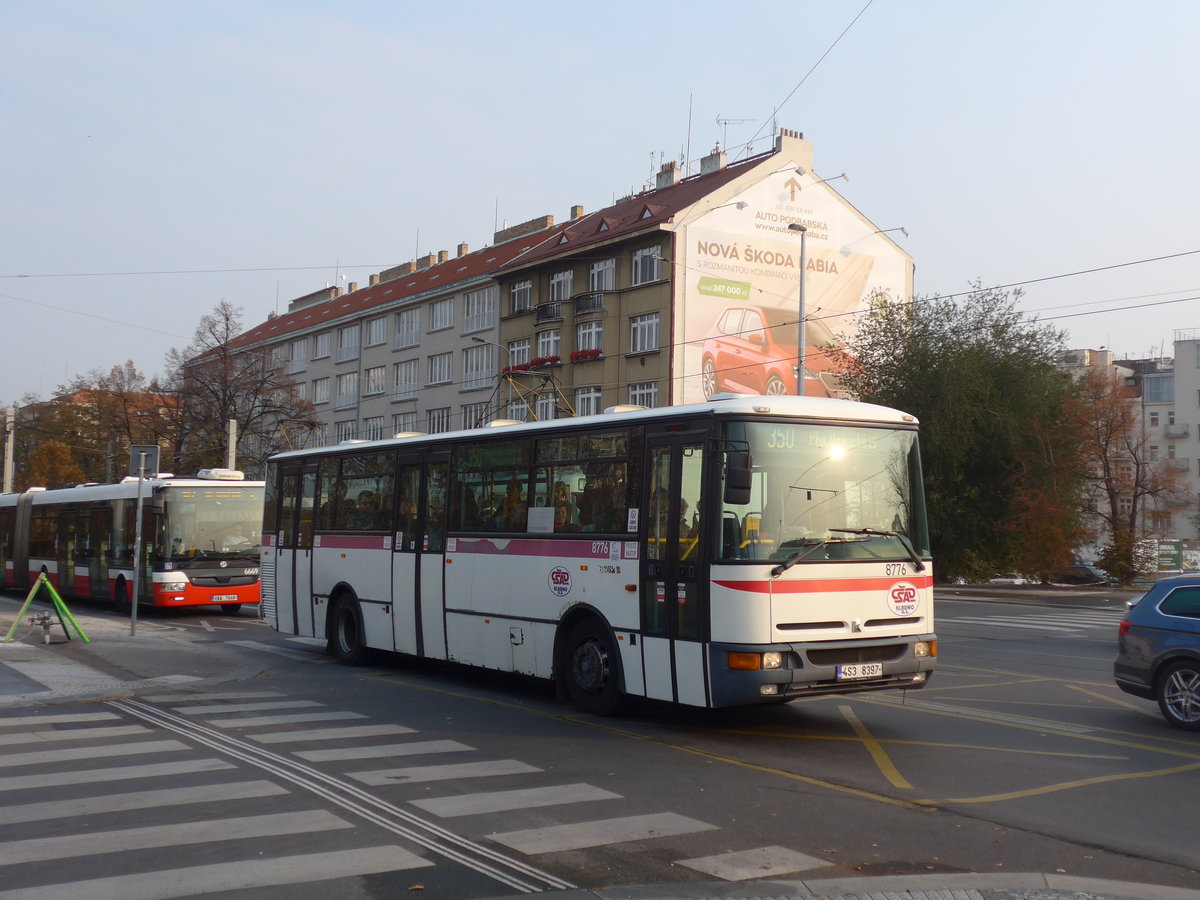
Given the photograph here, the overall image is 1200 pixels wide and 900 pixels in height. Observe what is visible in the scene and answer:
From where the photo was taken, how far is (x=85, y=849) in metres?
6.55

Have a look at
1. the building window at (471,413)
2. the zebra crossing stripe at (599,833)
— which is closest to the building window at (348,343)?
the building window at (471,413)

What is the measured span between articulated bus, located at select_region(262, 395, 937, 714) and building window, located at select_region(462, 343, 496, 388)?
46.0 meters

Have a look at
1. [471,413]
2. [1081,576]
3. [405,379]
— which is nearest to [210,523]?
[471,413]

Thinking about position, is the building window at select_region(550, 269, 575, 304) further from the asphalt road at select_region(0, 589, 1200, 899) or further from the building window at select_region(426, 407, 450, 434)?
the asphalt road at select_region(0, 589, 1200, 899)

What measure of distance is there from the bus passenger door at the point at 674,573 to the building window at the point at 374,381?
2370 inches

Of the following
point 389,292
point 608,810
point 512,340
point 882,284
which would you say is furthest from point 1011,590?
point 389,292

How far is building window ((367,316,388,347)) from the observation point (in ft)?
231

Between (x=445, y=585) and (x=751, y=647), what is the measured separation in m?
5.26

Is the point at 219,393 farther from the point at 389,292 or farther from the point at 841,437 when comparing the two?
the point at 841,437

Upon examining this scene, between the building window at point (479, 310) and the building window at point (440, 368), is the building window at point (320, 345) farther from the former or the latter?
the building window at point (479, 310)

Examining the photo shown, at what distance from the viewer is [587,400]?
51.6 m

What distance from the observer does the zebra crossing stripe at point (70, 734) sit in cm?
1023

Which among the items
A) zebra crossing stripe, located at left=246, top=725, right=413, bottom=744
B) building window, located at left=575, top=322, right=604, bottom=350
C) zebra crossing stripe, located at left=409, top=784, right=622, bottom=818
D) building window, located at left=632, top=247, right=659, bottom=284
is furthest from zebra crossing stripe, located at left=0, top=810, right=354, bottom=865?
building window, located at left=575, top=322, right=604, bottom=350

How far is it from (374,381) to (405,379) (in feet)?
13.6
